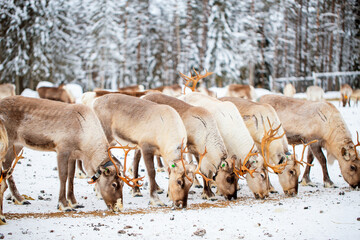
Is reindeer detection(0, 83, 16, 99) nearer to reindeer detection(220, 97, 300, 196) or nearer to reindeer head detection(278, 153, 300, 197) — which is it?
reindeer detection(220, 97, 300, 196)

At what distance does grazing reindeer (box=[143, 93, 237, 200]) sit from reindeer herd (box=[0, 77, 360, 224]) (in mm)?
18

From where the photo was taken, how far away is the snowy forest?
30547 mm

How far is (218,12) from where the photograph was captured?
104 feet

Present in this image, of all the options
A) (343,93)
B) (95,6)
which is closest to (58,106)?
(343,93)

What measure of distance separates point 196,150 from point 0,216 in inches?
138

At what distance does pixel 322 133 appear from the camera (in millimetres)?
8766

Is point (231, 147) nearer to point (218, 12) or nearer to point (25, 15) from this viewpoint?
point (25, 15)

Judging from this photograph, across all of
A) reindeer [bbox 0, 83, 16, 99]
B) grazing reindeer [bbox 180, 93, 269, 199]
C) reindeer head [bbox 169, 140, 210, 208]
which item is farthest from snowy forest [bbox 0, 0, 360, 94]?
reindeer head [bbox 169, 140, 210, 208]

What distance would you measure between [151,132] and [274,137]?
2452mm

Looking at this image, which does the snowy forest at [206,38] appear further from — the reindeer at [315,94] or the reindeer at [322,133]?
the reindeer at [322,133]

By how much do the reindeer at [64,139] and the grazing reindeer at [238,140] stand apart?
8.12ft

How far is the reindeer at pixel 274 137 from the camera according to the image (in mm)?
7617

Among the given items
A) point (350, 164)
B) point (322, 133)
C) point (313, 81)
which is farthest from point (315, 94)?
point (350, 164)

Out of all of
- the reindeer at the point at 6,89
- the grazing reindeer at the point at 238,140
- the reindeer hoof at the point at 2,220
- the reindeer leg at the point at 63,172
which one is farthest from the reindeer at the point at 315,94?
the reindeer hoof at the point at 2,220
